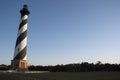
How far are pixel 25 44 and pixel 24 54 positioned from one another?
193 centimetres

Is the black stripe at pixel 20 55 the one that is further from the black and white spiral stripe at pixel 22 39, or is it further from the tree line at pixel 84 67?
the tree line at pixel 84 67

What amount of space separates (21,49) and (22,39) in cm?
187

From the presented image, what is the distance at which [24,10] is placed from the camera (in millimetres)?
37000

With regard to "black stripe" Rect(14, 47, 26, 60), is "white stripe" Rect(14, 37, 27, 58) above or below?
above

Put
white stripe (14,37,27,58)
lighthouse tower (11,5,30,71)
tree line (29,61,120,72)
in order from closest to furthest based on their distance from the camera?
lighthouse tower (11,5,30,71)
white stripe (14,37,27,58)
tree line (29,61,120,72)

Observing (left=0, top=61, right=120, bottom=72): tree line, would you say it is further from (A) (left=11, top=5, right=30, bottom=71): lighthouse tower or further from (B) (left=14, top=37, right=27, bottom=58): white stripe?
(B) (left=14, top=37, right=27, bottom=58): white stripe

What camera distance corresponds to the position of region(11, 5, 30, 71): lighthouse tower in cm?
3478

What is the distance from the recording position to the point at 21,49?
35250mm

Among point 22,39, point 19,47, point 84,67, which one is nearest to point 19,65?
point 19,47

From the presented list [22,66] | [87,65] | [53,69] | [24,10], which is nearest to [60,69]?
[53,69]

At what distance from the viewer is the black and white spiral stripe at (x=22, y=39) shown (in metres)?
35.1

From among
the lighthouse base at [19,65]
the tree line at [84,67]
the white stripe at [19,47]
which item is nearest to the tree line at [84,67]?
the tree line at [84,67]

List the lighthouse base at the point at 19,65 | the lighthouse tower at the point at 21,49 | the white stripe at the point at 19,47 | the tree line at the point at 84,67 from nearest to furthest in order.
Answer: the lighthouse base at the point at 19,65 → the lighthouse tower at the point at 21,49 → the white stripe at the point at 19,47 → the tree line at the point at 84,67

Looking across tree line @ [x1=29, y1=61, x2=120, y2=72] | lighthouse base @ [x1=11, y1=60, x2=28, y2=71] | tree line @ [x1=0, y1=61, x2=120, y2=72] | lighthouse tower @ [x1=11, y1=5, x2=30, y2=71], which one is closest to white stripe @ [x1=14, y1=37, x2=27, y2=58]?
lighthouse tower @ [x1=11, y1=5, x2=30, y2=71]
